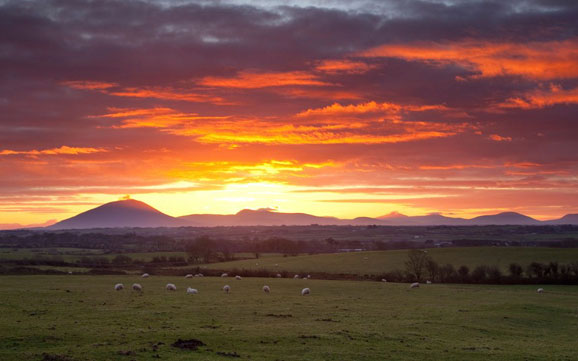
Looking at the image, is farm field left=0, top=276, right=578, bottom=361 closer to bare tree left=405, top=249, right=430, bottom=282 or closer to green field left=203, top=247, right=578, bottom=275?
bare tree left=405, top=249, right=430, bottom=282

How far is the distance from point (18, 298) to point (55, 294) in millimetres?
4709

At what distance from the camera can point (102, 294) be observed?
4903cm

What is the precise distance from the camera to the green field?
99688 millimetres

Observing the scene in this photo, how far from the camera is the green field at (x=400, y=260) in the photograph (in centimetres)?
9969

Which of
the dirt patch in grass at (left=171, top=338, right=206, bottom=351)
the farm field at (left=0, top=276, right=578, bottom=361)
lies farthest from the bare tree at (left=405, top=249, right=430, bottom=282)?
the dirt patch in grass at (left=171, top=338, right=206, bottom=351)

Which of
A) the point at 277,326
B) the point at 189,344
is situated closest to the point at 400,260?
the point at 277,326

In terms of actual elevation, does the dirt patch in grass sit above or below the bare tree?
above

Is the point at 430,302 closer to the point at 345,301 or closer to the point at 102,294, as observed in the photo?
the point at 345,301

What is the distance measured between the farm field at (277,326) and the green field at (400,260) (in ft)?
157

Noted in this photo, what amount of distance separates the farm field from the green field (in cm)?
4788

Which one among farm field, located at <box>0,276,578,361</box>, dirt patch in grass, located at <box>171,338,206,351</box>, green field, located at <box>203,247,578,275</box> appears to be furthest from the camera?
green field, located at <box>203,247,578,275</box>

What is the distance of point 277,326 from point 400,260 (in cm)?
8399

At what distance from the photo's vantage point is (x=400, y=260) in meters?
111

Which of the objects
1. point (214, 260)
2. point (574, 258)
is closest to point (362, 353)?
point (574, 258)
